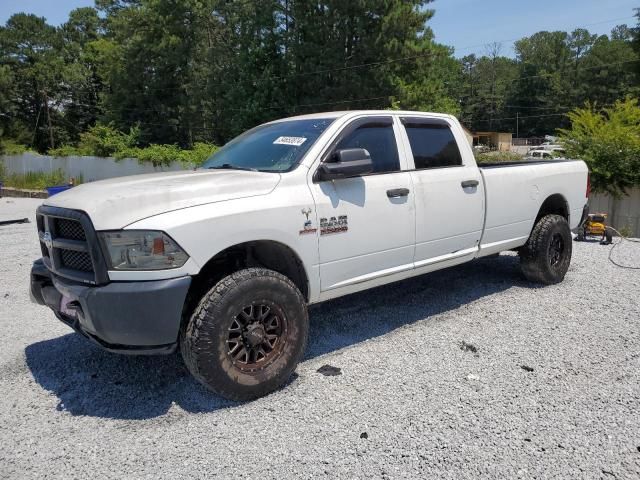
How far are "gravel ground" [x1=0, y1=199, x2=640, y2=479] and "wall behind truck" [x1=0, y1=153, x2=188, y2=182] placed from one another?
67.1 ft

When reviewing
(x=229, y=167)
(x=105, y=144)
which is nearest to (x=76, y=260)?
(x=229, y=167)

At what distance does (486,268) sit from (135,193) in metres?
5.12

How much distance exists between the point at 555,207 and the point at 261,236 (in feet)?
14.3

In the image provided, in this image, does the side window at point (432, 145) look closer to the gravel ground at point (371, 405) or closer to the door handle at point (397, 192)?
the door handle at point (397, 192)

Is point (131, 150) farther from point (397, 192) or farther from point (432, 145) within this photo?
point (397, 192)

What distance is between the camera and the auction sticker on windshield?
4.05 meters

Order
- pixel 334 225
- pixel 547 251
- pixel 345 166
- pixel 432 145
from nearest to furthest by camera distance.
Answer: pixel 345 166
pixel 334 225
pixel 432 145
pixel 547 251

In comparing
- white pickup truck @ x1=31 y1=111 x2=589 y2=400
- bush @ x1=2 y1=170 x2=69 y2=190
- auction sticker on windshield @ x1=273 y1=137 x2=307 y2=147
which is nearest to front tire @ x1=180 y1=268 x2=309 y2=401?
white pickup truck @ x1=31 y1=111 x2=589 y2=400

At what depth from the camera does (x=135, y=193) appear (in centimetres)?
323

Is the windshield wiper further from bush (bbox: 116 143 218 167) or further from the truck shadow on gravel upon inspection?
bush (bbox: 116 143 218 167)

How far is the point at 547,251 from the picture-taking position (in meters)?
5.84

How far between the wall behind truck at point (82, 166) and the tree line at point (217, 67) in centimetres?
258

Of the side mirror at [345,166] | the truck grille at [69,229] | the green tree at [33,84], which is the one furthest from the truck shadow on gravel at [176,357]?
the green tree at [33,84]

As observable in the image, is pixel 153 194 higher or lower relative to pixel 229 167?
lower
